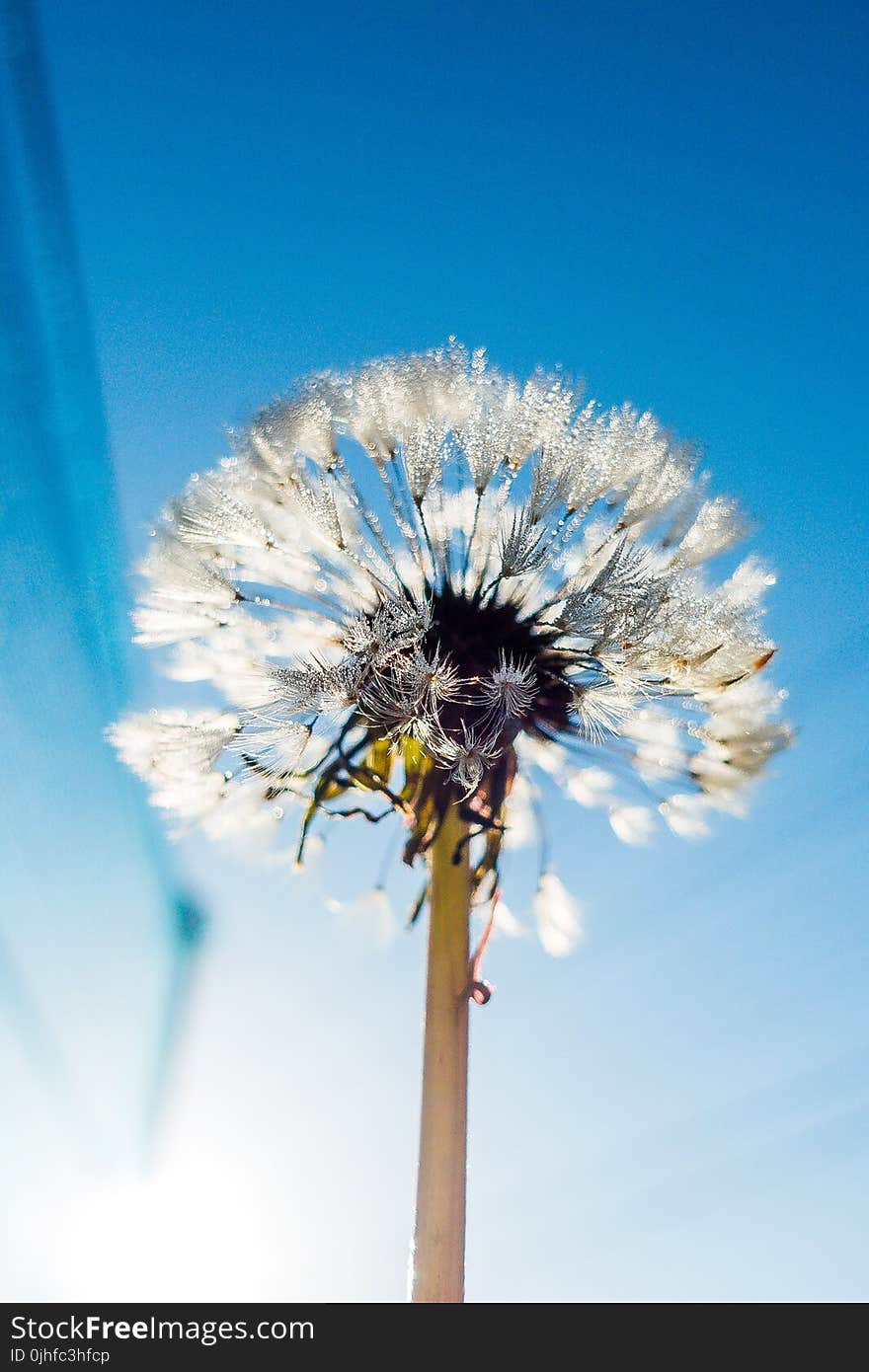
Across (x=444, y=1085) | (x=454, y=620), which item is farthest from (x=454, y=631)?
(x=444, y=1085)

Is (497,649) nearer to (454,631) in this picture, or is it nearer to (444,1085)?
(454,631)

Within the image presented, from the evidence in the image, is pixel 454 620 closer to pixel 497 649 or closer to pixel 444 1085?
pixel 497 649

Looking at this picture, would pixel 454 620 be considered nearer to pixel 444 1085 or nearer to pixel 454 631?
pixel 454 631

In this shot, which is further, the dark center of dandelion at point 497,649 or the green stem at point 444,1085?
the dark center of dandelion at point 497,649

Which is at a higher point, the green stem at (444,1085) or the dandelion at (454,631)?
the dandelion at (454,631)

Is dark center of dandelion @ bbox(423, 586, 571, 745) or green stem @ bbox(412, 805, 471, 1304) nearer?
green stem @ bbox(412, 805, 471, 1304)

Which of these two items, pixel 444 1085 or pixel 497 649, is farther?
pixel 497 649

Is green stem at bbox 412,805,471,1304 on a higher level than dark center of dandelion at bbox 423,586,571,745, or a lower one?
lower

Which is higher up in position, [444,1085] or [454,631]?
[454,631]
